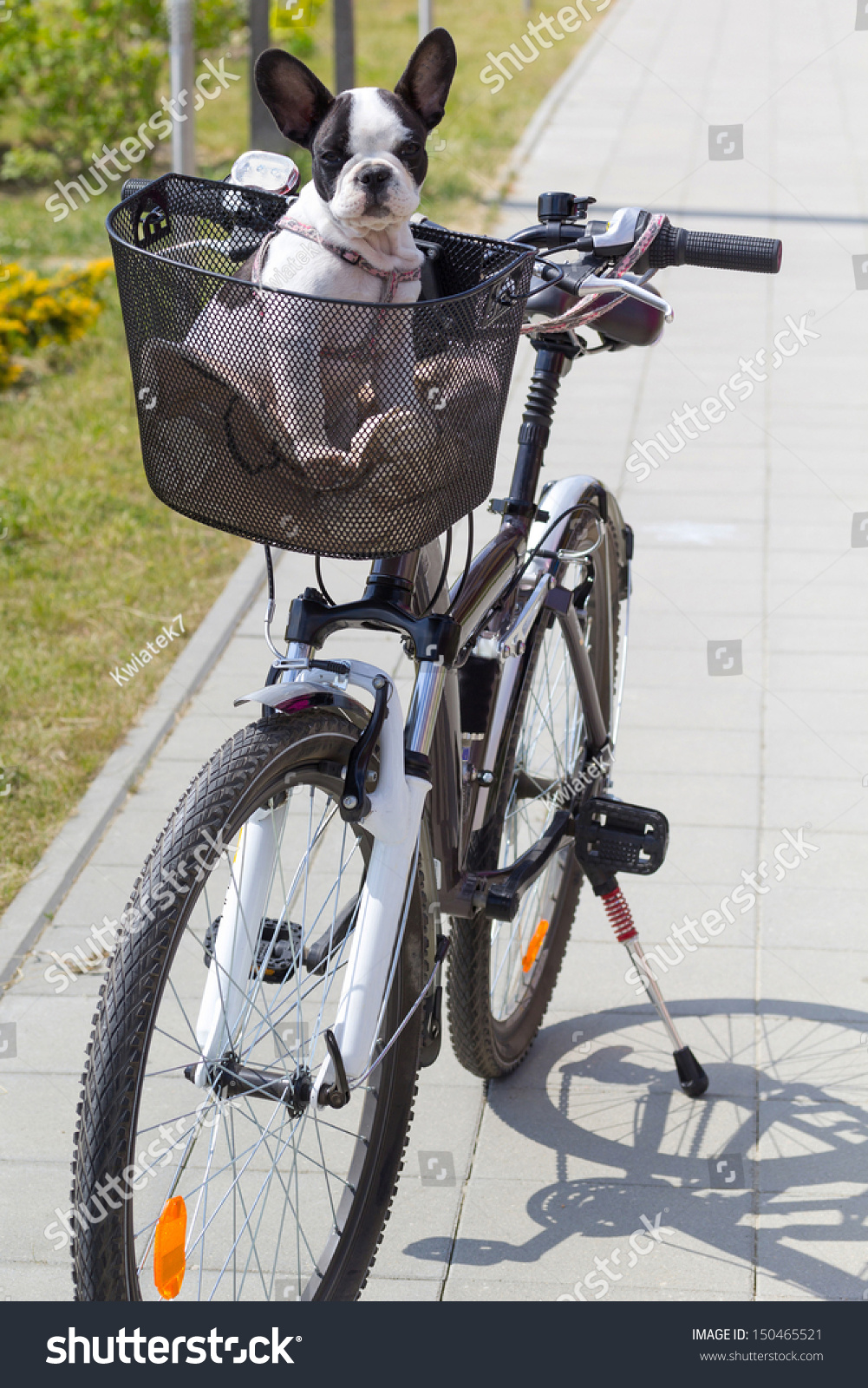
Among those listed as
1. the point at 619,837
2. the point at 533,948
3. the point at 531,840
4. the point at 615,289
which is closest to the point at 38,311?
the point at 531,840

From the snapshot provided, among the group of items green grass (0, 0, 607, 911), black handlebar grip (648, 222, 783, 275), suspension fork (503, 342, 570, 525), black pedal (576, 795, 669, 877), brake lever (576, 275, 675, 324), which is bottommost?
black pedal (576, 795, 669, 877)

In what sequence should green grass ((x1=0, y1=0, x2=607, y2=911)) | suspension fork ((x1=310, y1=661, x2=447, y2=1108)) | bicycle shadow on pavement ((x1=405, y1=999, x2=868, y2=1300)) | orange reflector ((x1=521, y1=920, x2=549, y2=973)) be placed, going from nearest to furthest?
suspension fork ((x1=310, y1=661, x2=447, y2=1108)), bicycle shadow on pavement ((x1=405, y1=999, x2=868, y2=1300)), orange reflector ((x1=521, y1=920, x2=549, y2=973)), green grass ((x1=0, y1=0, x2=607, y2=911))

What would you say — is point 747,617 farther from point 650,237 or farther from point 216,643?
point 650,237

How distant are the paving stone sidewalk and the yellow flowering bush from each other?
233 centimetres

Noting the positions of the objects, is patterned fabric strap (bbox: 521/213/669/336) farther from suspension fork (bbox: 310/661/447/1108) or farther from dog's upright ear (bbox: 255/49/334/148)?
suspension fork (bbox: 310/661/447/1108)

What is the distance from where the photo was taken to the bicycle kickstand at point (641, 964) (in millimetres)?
3137

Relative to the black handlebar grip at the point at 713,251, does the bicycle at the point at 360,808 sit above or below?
below

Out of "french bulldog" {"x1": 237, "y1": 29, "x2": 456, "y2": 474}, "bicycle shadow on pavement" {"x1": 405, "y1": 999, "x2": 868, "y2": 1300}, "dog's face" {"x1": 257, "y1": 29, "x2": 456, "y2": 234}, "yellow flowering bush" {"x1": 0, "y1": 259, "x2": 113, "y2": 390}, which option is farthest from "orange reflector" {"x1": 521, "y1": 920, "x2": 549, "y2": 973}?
"yellow flowering bush" {"x1": 0, "y1": 259, "x2": 113, "y2": 390}

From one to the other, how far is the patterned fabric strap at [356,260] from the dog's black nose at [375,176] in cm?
10

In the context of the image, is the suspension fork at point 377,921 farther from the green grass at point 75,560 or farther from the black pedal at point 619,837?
the green grass at point 75,560

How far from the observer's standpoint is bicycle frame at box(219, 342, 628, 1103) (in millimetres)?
2203

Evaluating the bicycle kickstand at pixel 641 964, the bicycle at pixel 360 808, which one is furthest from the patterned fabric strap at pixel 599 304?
the bicycle kickstand at pixel 641 964

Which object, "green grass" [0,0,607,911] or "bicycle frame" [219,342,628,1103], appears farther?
"green grass" [0,0,607,911]
